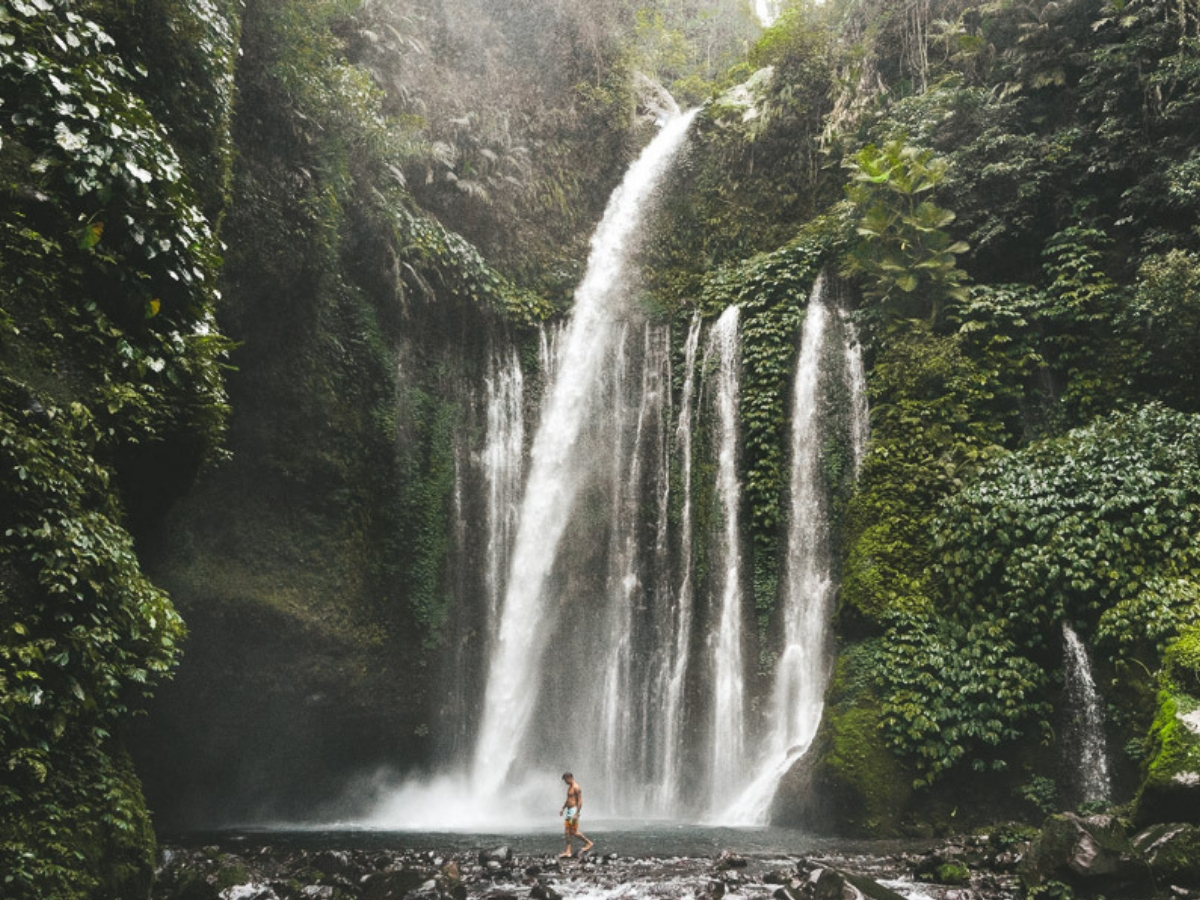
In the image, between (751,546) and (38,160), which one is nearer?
(38,160)

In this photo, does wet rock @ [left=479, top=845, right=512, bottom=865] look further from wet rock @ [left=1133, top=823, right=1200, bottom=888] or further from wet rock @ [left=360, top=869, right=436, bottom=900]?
wet rock @ [left=1133, top=823, right=1200, bottom=888]

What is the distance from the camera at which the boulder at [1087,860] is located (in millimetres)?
6395

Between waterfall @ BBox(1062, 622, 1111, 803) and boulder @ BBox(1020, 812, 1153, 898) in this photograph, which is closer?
boulder @ BBox(1020, 812, 1153, 898)

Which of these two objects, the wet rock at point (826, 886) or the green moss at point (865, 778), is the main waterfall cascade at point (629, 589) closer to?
Result: the green moss at point (865, 778)

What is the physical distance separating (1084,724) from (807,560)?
→ 15.1 feet

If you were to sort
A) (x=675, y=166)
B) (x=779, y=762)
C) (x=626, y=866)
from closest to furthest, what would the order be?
(x=626, y=866) → (x=779, y=762) → (x=675, y=166)

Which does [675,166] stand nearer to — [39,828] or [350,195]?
[350,195]

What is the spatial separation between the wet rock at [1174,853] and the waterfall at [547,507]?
904 cm

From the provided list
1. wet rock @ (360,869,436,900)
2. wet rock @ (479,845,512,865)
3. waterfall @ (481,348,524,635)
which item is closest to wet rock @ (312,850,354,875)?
wet rock @ (360,869,436,900)

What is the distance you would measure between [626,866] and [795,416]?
27.8 ft

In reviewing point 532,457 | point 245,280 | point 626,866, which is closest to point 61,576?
point 626,866

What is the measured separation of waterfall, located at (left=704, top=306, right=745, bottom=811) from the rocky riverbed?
4054mm

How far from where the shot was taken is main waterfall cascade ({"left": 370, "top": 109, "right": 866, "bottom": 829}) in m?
12.7

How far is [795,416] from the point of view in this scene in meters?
14.2
